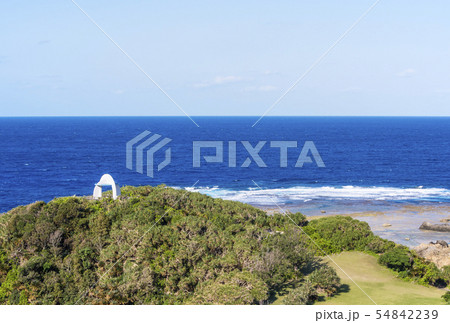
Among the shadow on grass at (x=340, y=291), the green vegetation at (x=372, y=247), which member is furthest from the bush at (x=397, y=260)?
the shadow on grass at (x=340, y=291)

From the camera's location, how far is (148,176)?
79.6 metres

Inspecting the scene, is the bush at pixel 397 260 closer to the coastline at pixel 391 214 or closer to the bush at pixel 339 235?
the bush at pixel 339 235

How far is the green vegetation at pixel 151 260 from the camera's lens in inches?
666

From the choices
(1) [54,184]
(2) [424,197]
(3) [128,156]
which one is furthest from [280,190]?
(3) [128,156]

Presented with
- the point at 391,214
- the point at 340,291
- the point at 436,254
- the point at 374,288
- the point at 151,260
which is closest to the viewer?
the point at 151,260

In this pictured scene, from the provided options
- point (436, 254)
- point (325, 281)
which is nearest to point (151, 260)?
point (325, 281)

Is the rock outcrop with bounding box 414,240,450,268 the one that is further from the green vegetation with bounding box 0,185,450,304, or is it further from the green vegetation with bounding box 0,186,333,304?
the green vegetation with bounding box 0,186,333,304

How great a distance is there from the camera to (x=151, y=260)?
18.5 m

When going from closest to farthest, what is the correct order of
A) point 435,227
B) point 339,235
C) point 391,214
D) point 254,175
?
1. point 339,235
2. point 435,227
3. point 391,214
4. point 254,175

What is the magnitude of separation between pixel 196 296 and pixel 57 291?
20.1 ft

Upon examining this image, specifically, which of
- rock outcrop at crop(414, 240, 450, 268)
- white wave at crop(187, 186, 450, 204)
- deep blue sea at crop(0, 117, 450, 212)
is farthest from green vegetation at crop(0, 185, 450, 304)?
deep blue sea at crop(0, 117, 450, 212)

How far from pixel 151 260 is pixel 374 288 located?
428 inches

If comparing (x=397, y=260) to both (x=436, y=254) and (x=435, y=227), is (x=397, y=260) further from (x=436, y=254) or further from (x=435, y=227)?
(x=435, y=227)
